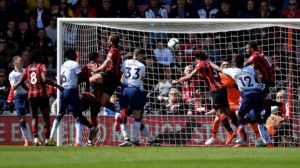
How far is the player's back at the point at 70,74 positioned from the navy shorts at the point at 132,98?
3.22ft

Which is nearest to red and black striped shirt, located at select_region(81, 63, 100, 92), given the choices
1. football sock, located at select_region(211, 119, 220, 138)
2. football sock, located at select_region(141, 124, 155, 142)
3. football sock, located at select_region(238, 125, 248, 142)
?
football sock, located at select_region(141, 124, 155, 142)

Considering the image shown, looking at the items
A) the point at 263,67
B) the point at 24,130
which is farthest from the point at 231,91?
the point at 24,130

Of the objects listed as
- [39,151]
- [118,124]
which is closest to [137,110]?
[118,124]

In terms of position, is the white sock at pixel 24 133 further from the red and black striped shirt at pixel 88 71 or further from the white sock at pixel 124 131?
the white sock at pixel 124 131

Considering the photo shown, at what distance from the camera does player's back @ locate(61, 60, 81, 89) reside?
75.8 feet

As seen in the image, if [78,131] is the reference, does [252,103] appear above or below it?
above

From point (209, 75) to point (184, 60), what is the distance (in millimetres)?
1617

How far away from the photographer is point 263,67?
Result: 77.1 ft

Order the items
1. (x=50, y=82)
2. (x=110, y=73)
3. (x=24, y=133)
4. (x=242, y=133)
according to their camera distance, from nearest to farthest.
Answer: (x=50, y=82) < (x=110, y=73) < (x=242, y=133) < (x=24, y=133)

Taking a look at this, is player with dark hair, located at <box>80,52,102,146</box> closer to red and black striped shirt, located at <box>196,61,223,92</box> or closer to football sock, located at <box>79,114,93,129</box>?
football sock, located at <box>79,114,93,129</box>

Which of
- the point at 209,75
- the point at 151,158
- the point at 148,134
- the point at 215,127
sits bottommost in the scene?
the point at 151,158

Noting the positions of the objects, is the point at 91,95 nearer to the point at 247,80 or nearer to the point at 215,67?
the point at 215,67

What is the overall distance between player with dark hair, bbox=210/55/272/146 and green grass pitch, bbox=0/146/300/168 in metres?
2.67

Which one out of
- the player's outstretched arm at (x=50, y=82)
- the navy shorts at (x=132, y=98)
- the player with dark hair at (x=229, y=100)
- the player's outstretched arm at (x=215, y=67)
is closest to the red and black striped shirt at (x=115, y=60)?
the navy shorts at (x=132, y=98)
